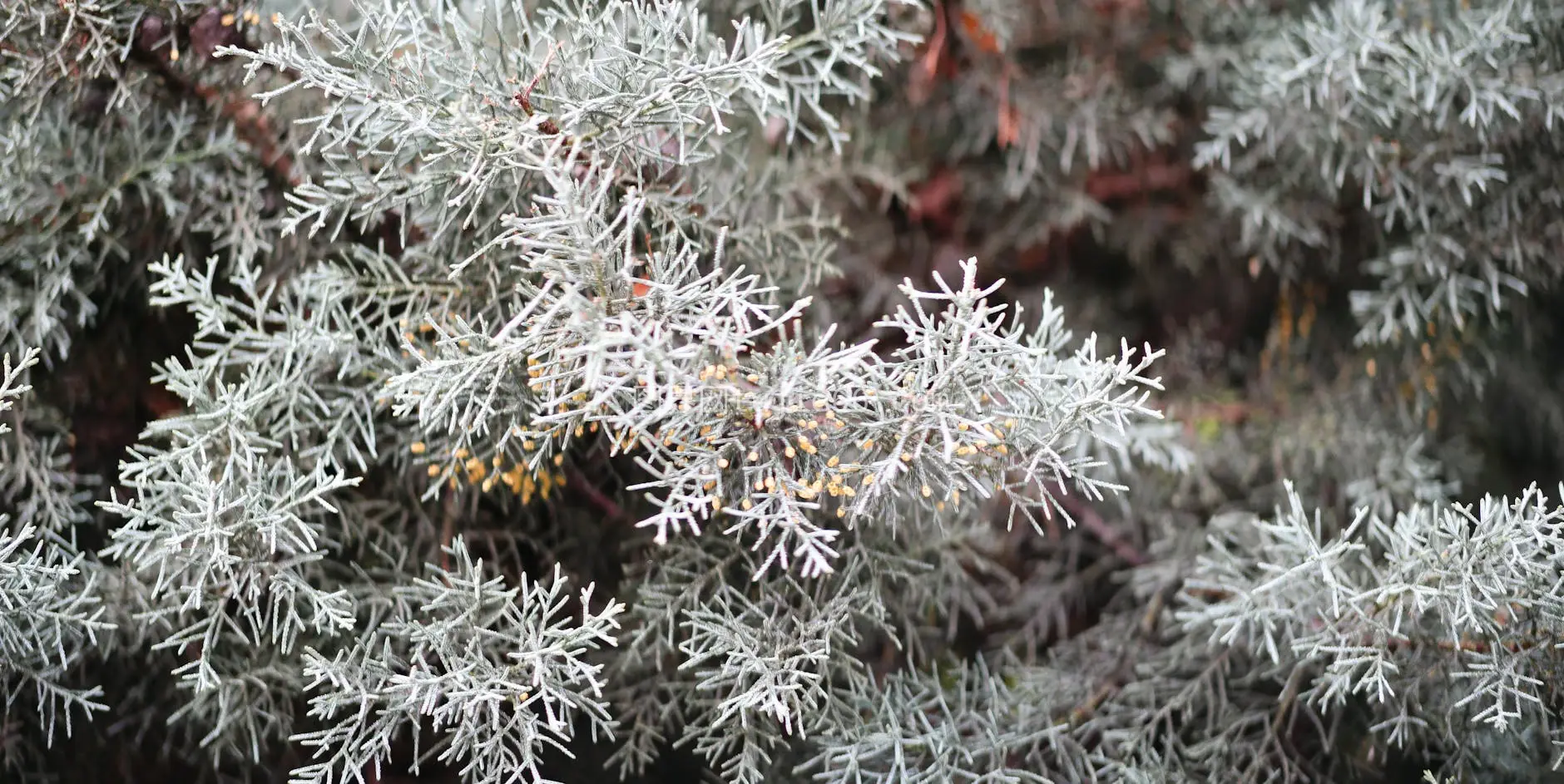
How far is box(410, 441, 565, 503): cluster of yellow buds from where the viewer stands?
76 cm

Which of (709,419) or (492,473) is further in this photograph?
(492,473)

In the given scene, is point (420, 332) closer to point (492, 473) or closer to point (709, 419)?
point (492, 473)

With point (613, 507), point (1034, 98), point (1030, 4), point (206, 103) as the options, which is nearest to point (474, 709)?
point (613, 507)

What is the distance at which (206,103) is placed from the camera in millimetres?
916

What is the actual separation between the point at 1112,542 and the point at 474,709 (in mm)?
791

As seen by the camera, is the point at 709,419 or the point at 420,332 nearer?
the point at 709,419

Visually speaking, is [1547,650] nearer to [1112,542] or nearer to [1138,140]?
[1112,542]

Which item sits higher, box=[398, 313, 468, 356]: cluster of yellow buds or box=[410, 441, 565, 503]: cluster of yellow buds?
box=[398, 313, 468, 356]: cluster of yellow buds

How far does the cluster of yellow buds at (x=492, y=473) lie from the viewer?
763 mm

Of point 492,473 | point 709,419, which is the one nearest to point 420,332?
point 492,473

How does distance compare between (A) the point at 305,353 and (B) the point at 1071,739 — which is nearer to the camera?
(A) the point at 305,353

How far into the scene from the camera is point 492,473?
765 mm

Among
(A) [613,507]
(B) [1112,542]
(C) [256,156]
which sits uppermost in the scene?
(C) [256,156]

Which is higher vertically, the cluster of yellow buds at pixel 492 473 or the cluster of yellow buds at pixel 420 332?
the cluster of yellow buds at pixel 420 332
